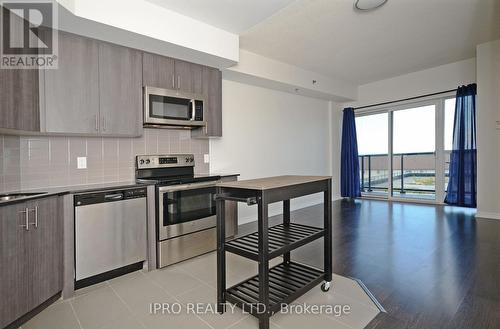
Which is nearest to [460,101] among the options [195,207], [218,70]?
[218,70]

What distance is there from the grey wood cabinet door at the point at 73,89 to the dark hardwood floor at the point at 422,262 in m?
2.57

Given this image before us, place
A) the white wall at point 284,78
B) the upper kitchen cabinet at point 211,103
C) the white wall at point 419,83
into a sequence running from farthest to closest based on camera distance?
the white wall at point 419,83 < the white wall at point 284,78 < the upper kitchen cabinet at point 211,103

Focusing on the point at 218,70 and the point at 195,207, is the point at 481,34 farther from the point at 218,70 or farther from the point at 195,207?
the point at 195,207

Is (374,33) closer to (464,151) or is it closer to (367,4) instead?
(367,4)

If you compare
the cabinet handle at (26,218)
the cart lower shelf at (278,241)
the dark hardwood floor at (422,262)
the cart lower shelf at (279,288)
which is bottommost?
the dark hardwood floor at (422,262)

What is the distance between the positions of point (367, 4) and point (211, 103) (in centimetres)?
211

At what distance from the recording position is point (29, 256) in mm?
1793

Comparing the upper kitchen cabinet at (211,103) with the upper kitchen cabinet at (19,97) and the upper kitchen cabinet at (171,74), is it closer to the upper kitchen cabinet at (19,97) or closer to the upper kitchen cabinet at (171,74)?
the upper kitchen cabinet at (171,74)

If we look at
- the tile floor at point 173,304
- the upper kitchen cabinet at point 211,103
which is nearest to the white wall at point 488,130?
the tile floor at point 173,304

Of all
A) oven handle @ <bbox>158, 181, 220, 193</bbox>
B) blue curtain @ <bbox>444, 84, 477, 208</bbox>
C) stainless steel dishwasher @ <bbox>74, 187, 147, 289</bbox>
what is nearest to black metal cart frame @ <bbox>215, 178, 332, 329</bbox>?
oven handle @ <bbox>158, 181, 220, 193</bbox>

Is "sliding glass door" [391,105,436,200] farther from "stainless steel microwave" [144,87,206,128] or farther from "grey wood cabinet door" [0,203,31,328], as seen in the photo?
"grey wood cabinet door" [0,203,31,328]

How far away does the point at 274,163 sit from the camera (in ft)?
16.1

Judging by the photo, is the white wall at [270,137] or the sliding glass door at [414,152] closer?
the white wall at [270,137]

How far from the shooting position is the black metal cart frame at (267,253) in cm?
165
